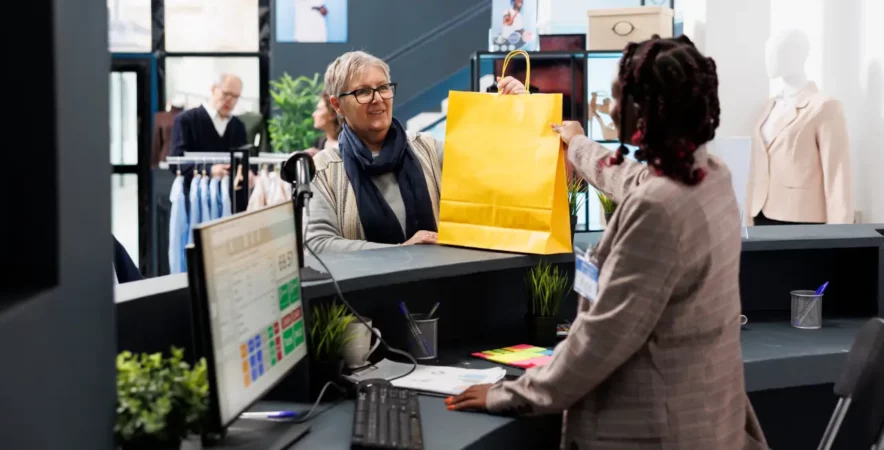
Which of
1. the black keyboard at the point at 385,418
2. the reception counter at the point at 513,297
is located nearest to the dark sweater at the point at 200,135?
the reception counter at the point at 513,297

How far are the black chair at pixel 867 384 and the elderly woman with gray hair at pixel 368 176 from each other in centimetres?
131

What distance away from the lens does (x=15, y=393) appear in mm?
1158

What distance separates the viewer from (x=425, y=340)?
2479mm

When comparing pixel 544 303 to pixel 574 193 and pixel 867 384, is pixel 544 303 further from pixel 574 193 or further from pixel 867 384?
pixel 867 384

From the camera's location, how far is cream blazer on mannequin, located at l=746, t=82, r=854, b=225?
16.9 feet

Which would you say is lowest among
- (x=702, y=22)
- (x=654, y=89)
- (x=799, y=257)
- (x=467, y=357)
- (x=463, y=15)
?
(x=467, y=357)

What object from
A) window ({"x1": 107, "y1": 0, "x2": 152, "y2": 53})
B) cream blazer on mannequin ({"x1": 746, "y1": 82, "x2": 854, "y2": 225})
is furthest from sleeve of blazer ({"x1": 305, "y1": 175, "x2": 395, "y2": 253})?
window ({"x1": 107, "y1": 0, "x2": 152, "y2": 53})

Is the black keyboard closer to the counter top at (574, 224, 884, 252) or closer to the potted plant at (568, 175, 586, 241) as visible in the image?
the potted plant at (568, 175, 586, 241)

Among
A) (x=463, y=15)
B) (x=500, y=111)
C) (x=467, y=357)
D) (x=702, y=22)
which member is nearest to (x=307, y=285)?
(x=467, y=357)

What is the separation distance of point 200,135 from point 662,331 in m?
5.15

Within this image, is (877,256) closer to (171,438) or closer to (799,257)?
(799,257)

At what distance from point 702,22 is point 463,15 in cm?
385

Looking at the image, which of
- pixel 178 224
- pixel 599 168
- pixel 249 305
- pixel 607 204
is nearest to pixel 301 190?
pixel 249 305

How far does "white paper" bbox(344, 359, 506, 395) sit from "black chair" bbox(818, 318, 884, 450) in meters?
0.76
